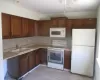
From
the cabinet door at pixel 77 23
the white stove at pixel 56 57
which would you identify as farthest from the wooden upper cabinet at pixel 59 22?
the white stove at pixel 56 57

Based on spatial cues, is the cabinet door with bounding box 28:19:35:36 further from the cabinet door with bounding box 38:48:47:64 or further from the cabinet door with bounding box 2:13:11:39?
the cabinet door with bounding box 2:13:11:39

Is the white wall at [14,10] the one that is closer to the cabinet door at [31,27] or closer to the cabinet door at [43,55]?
the cabinet door at [31,27]

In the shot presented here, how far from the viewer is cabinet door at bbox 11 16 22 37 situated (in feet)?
10.9

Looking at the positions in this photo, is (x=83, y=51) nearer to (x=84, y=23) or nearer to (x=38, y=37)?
(x=84, y=23)

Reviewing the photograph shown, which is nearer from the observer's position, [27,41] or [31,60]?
[31,60]

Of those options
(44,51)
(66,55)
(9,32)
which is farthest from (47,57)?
(9,32)

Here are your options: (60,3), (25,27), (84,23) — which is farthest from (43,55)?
(60,3)

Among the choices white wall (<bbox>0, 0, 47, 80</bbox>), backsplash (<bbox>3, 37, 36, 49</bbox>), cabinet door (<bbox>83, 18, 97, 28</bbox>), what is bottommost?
backsplash (<bbox>3, 37, 36, 49</bbox>)

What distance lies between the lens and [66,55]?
421cm

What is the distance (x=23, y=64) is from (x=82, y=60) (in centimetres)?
211

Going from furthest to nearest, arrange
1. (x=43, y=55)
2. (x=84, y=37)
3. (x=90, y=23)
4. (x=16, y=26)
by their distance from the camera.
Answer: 1. (x=43, y=55)
2. (x=90, y=23)
3. (x=84, y=37)
4. (x=16, y=26)

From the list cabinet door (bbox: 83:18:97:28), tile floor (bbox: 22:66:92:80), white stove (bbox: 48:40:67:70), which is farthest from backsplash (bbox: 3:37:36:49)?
cabinet door (bbox: 83:18:97:28)

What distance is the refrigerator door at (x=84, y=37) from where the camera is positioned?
3602mm

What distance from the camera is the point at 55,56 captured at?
14.4 ft
